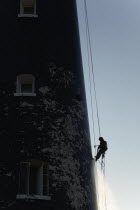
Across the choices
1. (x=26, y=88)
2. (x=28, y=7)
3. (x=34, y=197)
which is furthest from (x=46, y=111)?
(x=28, y=7)

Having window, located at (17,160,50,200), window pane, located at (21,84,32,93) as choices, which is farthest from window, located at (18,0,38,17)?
window, located at (17,160,50,200)

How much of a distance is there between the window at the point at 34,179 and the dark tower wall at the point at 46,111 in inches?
5.1

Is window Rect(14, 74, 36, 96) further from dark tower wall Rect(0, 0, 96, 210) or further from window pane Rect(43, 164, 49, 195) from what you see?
window pane Rect(43, 164, 49, 195)

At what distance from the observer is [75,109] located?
1836 centimetres

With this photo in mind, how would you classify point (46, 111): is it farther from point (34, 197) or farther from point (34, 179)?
point (34, 197)

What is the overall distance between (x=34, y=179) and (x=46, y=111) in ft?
9.37

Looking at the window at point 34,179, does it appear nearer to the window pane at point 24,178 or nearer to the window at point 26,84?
the window pane at point 24,178

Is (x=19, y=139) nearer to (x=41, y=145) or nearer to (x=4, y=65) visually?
(x=41, y=145)

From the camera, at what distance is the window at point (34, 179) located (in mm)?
15338

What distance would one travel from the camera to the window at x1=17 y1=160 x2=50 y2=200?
15338 millimetres

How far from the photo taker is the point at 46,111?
1727cm

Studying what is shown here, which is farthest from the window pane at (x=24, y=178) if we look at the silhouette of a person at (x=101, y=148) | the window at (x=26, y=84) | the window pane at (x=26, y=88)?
the silhouette of a person at (x=101, y=148)

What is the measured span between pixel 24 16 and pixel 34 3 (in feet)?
3.93

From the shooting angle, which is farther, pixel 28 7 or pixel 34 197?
pixel 28 7
